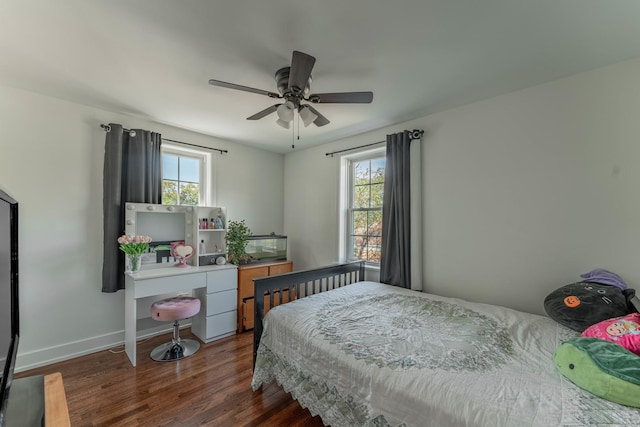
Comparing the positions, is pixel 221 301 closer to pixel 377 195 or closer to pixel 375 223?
pixel 375 223

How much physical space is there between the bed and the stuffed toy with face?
10 centimetres

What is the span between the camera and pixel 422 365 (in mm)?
1341

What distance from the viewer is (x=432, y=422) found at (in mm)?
1133

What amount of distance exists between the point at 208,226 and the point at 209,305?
0.94m

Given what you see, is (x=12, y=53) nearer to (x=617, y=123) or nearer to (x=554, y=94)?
(x=554, y=94)

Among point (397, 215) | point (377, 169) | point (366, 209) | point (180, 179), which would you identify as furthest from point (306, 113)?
point (180, 179)

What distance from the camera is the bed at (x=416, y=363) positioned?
1068 mm

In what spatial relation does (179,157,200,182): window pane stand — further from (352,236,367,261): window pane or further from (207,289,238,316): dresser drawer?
(352,236,367,261): window pane

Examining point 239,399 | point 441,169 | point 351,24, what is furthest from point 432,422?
point 441,169

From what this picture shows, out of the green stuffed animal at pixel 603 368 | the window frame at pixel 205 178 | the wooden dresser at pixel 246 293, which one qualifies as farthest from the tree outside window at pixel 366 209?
the green stuffed animal at pixel 603 368

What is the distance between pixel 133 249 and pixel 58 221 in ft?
2.32

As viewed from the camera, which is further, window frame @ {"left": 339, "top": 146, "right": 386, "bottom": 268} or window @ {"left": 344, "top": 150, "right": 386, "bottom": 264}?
window frame @ {"left": 339, "top": 146, "right": 386, "bottom": 268}

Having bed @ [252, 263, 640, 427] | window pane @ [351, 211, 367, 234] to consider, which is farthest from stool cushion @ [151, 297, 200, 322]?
window pane @ [351, 211, 367, 234]

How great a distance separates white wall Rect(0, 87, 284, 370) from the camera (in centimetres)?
238
